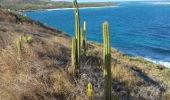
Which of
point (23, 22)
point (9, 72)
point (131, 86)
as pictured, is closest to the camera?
point (9, 72)

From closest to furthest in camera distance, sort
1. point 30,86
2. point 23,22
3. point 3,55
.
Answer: point 30,86, point 3,55, point 23,22

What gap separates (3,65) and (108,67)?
240 centimetres

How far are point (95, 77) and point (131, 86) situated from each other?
4.51 feet

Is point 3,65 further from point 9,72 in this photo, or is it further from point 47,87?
point 47,87

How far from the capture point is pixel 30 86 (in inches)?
332

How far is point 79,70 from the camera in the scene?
11297mm

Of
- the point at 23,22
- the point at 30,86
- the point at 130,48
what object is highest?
the point at 30,86

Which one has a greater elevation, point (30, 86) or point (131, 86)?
point (30, 86)

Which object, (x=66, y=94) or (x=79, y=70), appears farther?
(x=79, y=70)

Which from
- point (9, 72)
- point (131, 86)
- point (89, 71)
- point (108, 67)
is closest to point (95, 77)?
point (89, 71)

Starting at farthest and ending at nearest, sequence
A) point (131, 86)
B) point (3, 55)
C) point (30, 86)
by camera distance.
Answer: point (131, 86) < point (3, 55) < point (30, 86)

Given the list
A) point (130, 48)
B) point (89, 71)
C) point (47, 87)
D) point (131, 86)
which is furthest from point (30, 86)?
point (130, 48)

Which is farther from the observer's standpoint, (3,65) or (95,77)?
(95,77)

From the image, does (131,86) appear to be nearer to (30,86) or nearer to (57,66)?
(57,66)
